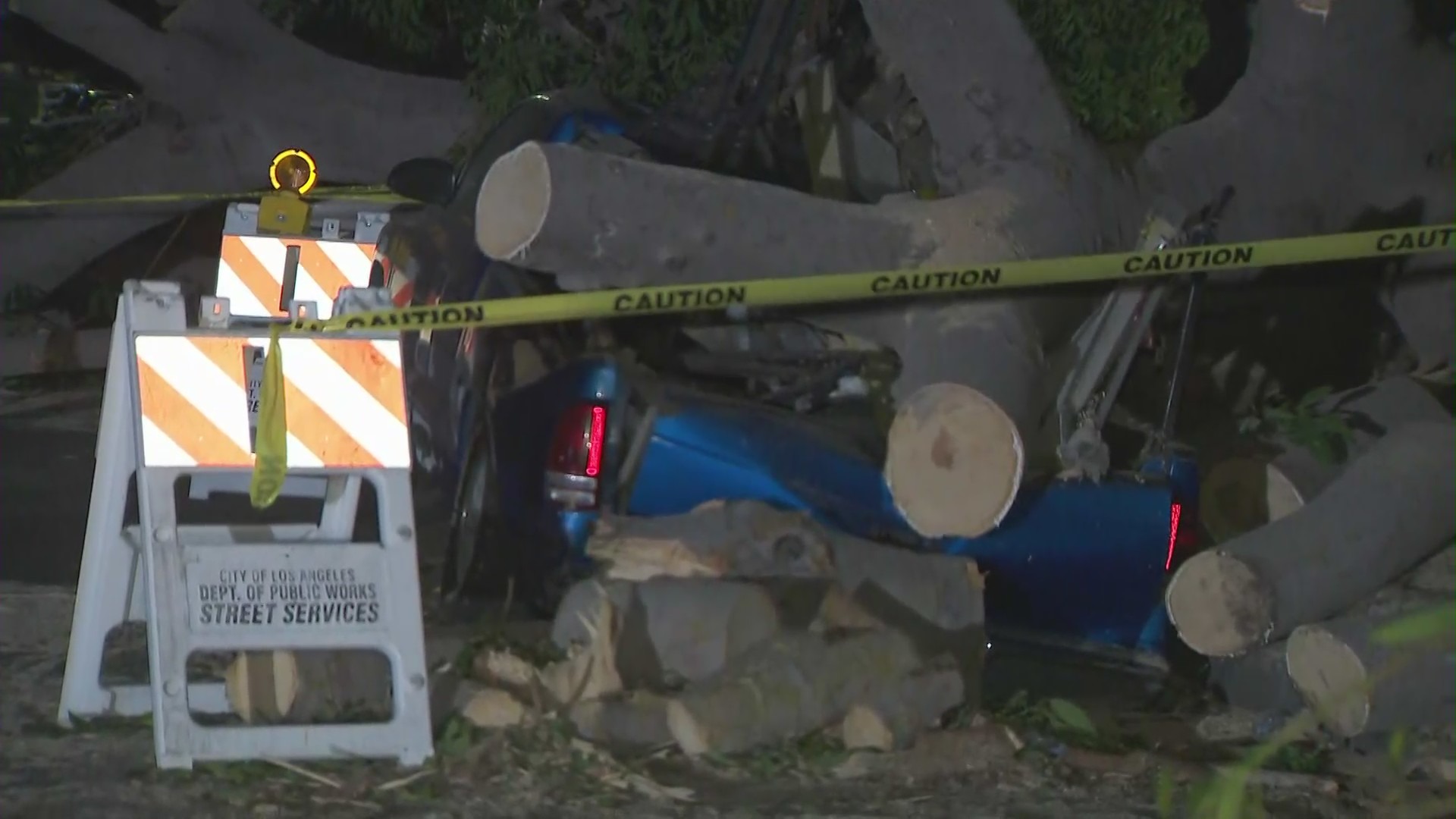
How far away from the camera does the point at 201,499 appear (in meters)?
7.14

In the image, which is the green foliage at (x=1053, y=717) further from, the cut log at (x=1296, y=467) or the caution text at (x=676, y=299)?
the caution text at (x=676, y=299)

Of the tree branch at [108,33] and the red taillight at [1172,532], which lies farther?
the tree branch at [108,33]

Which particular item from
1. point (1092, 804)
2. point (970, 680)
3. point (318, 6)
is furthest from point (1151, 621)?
point (318, 6)

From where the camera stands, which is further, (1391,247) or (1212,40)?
(1212,40)

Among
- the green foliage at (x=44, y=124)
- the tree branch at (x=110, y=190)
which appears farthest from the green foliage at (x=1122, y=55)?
the green foliage at (x=44, y=124)

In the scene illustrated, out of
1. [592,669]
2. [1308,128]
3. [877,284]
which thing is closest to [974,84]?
[877,284]

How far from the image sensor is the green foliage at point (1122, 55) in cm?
822

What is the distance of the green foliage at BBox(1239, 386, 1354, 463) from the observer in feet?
17.7

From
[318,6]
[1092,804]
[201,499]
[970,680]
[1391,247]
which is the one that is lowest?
[1092,804]

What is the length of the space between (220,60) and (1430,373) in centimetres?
681

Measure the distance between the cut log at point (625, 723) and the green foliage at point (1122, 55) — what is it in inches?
191

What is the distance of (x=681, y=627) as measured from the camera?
4.39 m

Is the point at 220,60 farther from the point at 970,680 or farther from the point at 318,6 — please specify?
the point at 970,680

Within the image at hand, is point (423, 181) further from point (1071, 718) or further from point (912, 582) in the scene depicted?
point (1071, 718)
